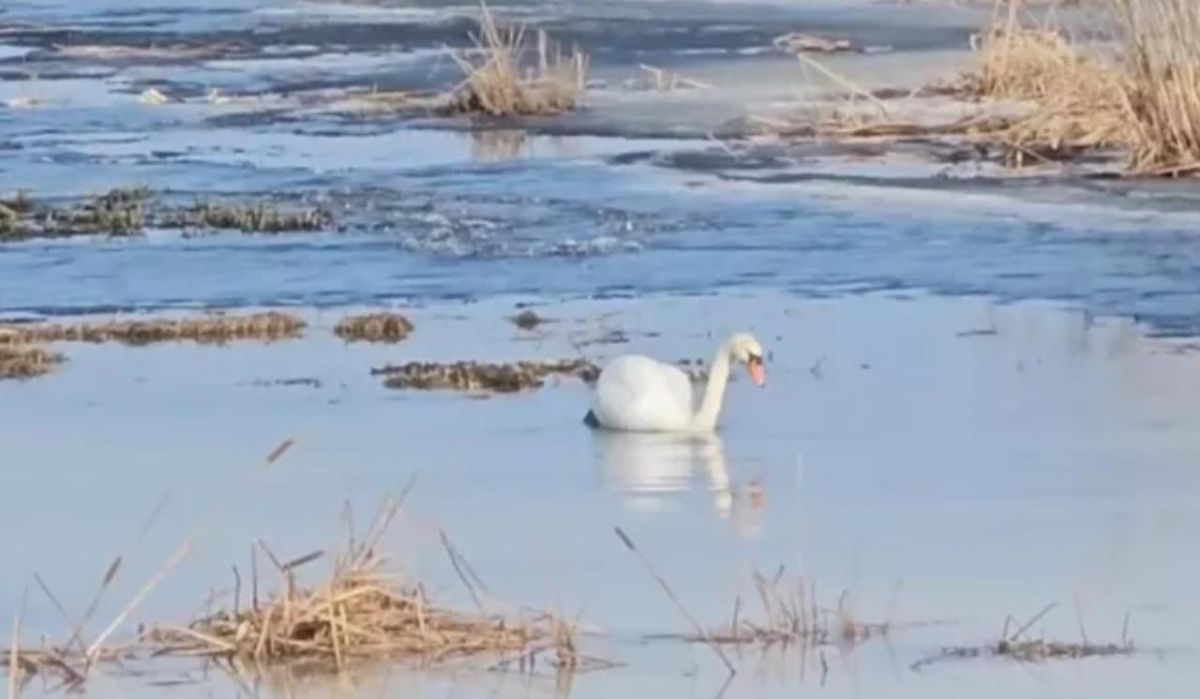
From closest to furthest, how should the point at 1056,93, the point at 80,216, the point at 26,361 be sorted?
the point at 26,361 < the point at 80,216 < the point at 1056,93

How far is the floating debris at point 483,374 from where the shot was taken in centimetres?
1318

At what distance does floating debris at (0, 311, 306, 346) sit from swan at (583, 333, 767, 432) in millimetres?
3301

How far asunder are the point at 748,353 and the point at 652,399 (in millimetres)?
566

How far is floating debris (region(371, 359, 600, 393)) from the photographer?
13180 mm

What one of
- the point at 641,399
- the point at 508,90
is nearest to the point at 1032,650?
the point at 641,399

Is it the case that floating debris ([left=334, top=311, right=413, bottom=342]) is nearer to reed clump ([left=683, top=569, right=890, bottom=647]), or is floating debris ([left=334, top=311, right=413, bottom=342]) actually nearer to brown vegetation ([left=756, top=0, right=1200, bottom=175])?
brown vegetation ([left=756, top=0, right=1200, bottom=175])

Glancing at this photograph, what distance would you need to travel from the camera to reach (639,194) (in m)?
20.5

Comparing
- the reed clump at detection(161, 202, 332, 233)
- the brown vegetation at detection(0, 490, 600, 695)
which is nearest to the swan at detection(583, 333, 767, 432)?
the brown vegetation at detection(0, 490, 600, 695)

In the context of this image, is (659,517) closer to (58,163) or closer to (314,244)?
(314,244)

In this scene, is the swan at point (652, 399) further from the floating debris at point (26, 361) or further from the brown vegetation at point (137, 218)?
the brown vegetation at point (137, 218)

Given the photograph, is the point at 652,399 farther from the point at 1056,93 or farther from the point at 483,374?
the point at 1056,93

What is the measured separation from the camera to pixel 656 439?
1190 centimetres

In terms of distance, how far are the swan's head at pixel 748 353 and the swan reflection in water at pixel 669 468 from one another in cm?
43

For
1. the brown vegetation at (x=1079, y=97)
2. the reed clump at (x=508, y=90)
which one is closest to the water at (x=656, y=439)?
the reed clump at (x=508, y=90)
